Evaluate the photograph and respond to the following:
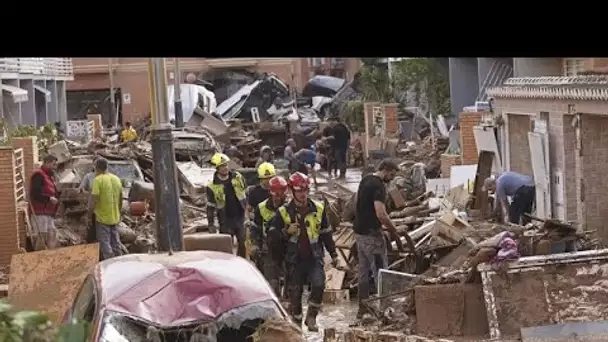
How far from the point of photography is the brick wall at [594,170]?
48.5ft

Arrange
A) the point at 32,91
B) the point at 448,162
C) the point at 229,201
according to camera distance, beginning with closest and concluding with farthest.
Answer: the point at 229,201
the point at 448,162
the point at 32,91

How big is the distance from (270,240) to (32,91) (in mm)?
25606

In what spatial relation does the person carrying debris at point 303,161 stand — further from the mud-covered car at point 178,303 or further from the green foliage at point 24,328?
the green foliage at point 24,328

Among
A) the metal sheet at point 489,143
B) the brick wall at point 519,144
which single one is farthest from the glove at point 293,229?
the metal sheet at point 489,143

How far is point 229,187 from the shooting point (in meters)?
14.4

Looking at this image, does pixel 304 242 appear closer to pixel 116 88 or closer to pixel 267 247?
pixel 267 247

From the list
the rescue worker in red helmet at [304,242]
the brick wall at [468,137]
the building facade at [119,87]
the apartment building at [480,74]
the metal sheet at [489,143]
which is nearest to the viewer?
the rescue worker in red helmet at [304,242]

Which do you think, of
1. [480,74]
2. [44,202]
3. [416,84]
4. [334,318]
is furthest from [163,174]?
[416,84]

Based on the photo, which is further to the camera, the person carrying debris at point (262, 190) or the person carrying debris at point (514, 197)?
the person carrying debris at point (514, 197)

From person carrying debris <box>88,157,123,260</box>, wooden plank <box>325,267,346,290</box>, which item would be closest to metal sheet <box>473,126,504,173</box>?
wooden plank <box>325,267,346,290</box>

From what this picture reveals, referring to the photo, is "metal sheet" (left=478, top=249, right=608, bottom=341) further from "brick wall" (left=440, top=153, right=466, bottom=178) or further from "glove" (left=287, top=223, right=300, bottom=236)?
"brick wall" (left=440, top=153, right=466, bottom=178)

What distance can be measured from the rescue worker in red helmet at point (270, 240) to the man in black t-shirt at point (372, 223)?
81cm

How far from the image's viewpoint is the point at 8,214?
15070 mm
